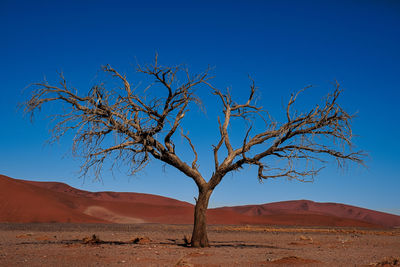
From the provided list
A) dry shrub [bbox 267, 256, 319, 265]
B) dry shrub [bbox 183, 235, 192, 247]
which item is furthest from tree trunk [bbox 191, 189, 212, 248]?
dry shrub [bbox 267, 256, 319, 265]

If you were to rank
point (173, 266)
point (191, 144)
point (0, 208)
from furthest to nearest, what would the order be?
point (0, 208) → point (191, 144) → point (173, 266)

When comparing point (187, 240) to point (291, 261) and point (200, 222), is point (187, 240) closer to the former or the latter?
point (200, 222)

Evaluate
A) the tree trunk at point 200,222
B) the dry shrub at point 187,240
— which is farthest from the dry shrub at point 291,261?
the dry shrub at point 187,240

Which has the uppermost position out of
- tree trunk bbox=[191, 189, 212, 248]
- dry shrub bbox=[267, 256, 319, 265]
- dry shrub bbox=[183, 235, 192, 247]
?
tree trunk bbox=[191, 189, 212, 248]

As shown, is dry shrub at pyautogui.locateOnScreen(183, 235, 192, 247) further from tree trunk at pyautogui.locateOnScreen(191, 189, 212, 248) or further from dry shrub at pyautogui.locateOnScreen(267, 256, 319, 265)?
dry shrub at pyautogui.locateOnScreen(267, 256, 319, 265)

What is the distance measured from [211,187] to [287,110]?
12.6ft

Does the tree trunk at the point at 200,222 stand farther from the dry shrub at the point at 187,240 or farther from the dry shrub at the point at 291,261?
the dry shrub at the point at 291,261

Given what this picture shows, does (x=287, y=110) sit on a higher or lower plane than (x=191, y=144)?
higher

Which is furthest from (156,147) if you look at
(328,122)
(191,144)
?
(328,122)

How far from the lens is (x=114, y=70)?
14203 mm

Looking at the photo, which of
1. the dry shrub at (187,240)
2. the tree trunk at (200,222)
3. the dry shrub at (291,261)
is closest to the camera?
the dry shrub at (291,261)

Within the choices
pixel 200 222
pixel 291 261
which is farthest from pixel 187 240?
pixel 291 261

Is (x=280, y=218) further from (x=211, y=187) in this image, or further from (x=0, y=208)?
(x=211, y=187)

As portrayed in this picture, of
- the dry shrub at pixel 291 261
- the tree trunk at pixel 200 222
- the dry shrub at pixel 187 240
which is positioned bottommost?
the dry shrub at pixel 291 261
